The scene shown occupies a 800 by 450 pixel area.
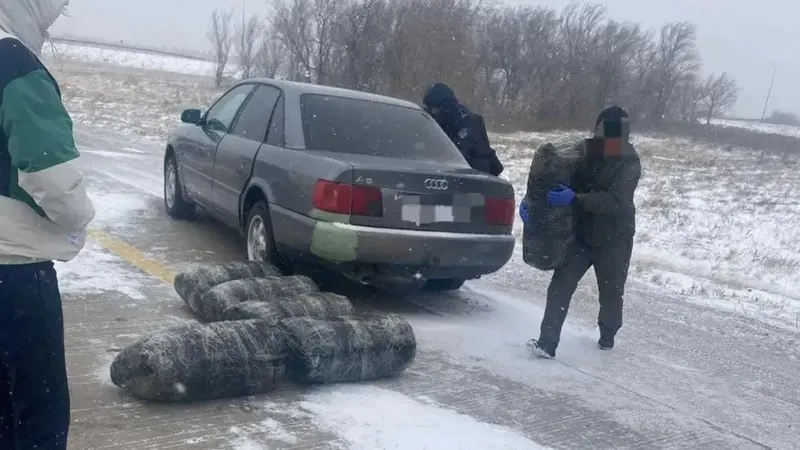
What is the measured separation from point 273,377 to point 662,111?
64.9 m

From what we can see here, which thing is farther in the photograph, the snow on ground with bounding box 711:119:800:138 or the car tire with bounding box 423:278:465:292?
the snow on ground with bounding box 711:119:800:138

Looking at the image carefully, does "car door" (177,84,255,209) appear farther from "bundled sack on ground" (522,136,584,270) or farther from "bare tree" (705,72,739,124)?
"bare tree" (705,72,739,124)

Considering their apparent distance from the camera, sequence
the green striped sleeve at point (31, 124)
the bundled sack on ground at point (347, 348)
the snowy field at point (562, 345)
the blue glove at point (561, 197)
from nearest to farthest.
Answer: the green striped sleeve at point (31, 124)
the snowy field at point (562, 345)
the bundled sack on ground at point (347, 348)
the blue glove at point (561, 197)

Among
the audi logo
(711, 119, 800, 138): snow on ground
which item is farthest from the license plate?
(711, 119, 800, 138): snow on ground

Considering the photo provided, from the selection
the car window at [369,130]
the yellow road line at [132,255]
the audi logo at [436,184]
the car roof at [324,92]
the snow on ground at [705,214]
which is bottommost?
the snow on ground at [705,214]

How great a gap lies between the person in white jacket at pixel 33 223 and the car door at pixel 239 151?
379 cm

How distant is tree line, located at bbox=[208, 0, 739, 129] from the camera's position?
3688 centimetres

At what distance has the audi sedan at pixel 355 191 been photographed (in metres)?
5.18

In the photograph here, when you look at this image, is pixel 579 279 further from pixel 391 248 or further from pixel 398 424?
pixel 398 424

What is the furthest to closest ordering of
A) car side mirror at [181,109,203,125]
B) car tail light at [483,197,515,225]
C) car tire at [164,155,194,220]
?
1. car tire at [164,155,194,220]
2. car side mirror at [181,109,203,125]
3. car tail light at [483,197,515,225]

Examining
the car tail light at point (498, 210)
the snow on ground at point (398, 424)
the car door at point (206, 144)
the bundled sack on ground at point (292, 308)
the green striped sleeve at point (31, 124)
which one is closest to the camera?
the green striped sleeve at point (31, 124)

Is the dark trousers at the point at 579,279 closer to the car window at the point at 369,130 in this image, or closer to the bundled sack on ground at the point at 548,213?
the bundled sack on ground at the point at 548,213

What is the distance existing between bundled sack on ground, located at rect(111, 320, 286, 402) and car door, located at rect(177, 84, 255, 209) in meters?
3.31

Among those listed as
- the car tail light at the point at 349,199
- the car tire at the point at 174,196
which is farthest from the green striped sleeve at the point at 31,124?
the car tire at the point at 174,196
